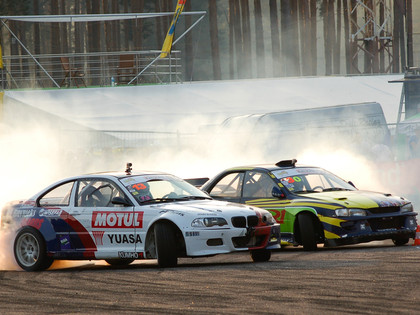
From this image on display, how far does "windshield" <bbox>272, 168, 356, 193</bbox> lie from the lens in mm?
12672

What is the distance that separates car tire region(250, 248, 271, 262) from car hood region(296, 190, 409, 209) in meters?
1.55

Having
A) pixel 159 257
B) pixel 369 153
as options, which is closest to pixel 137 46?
pixel 369 153

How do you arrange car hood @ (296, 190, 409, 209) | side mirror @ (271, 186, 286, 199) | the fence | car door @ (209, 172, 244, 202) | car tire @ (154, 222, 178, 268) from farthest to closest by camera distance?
the fence, car door @ (209, 172, 244, 202), side mirror @ (271, 186, 286, 199), car hood @ (296, 190, 409, 209), car tire @ (154, 222, 178, 268)

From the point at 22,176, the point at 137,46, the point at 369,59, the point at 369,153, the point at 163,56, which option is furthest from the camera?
the point at 369,59

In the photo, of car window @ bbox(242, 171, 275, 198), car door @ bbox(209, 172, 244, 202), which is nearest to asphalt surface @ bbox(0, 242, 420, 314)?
car window @ bbox(242, 171, 275, 198)

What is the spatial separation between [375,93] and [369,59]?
993cm

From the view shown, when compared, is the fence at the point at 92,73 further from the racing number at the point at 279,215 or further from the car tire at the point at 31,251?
the car tire at the point at 31,251

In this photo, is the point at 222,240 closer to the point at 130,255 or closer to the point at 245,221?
the point at 245,221

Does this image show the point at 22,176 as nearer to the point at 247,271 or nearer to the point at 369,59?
the point at 247,271

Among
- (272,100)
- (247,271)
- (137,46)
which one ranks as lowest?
(247,271)

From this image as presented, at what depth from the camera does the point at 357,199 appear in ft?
39.5

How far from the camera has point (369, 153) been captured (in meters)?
23.5

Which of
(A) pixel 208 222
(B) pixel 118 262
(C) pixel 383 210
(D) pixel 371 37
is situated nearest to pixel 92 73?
(D) pixel 371 37

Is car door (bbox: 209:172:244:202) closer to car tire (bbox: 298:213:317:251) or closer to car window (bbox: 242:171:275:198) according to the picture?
car window (bbox: 242:171:275:198)
